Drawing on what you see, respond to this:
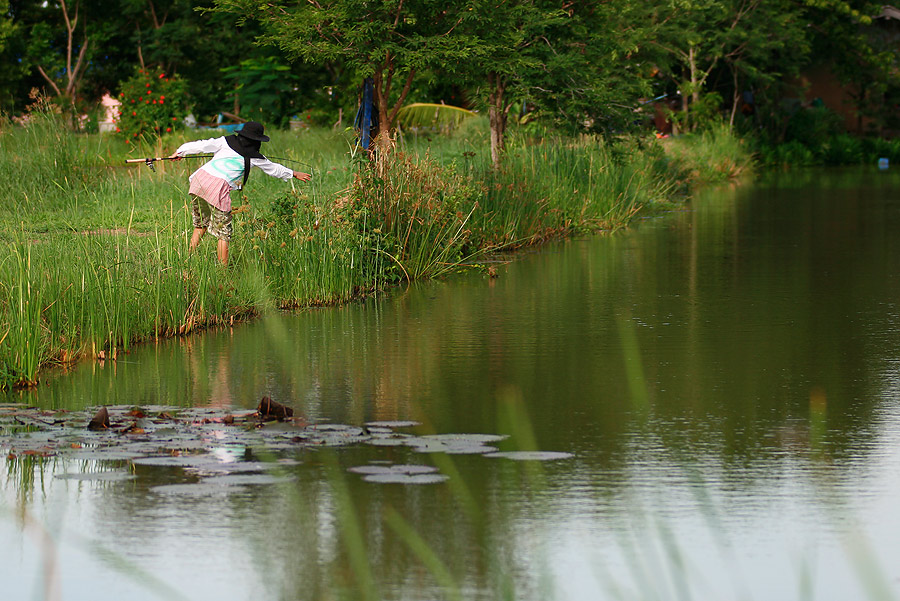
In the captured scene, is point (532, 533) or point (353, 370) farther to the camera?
point (353, 370)

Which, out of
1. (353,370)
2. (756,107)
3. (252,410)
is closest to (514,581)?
(252,410)

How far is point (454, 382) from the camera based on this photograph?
9.19 meters

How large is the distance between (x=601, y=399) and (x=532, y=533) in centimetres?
285

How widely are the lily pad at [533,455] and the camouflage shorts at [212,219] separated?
6106 millimetres

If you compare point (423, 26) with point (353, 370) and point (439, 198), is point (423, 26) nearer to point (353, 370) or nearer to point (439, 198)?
point (439, 198)

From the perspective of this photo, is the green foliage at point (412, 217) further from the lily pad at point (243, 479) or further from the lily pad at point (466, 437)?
the lily pad at point (243, 479)

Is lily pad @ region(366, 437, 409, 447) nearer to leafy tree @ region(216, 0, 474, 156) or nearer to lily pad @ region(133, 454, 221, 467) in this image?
lily pad @ region(133, 454, 221, 467)

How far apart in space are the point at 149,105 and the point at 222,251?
19258 millimetres

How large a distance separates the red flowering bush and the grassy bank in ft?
16.4

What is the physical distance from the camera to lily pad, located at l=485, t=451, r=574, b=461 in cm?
711

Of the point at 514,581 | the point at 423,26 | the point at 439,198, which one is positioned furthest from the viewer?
the point at 423,26

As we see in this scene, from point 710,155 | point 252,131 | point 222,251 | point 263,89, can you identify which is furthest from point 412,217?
point 710,155

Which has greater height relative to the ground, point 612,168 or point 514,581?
point 612,168

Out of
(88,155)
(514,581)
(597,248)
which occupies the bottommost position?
(514,581)
